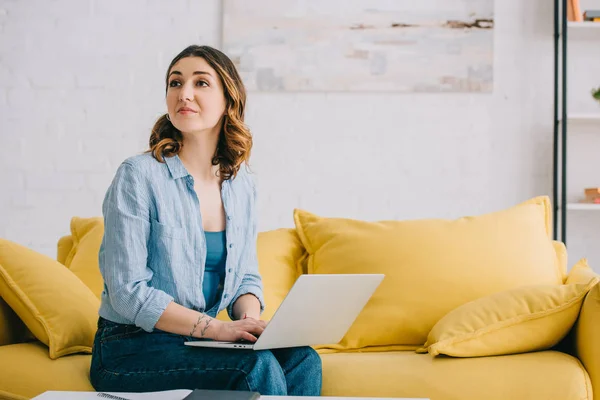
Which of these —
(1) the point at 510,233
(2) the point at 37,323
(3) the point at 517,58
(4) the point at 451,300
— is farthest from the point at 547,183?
(2) the point at 37,323

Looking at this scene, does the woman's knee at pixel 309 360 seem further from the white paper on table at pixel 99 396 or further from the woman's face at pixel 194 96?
the woman's face at pixel 194 96

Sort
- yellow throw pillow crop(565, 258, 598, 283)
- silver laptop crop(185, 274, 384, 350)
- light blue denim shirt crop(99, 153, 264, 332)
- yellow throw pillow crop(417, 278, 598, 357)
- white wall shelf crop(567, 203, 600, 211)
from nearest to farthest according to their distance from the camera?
silver laptop crop(185, 274, 384, 350)
light blue denim shirt crop(99, 153, 264, 332)
yellow throw pillow crop(417, 278, 598, 357)
yellow throw pillow crop(565, 258, 598, 283)
white wall shelf crop(567, 203, 600, 211)

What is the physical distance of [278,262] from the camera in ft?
7.18

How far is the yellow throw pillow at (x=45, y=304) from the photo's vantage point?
169cm

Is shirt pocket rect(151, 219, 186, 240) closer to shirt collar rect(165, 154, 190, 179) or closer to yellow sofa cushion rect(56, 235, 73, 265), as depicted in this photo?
shirt collar rect(165, 154, 190, 179)

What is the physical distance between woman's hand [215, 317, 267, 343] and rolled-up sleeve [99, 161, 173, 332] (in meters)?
0.14

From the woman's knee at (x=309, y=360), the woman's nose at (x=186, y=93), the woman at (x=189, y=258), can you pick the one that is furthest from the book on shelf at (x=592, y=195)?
the woman's nose at (x=186, y=93)

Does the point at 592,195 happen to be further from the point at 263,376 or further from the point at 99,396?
the point at 99,396

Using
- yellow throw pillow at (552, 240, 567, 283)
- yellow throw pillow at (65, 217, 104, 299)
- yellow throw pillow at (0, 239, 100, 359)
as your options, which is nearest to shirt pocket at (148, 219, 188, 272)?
yellow throw pillow at (0, 239, 100, 359)

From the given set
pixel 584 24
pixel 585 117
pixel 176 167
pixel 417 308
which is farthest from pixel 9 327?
pixel 584 24

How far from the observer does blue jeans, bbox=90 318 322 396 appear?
1.31 metres

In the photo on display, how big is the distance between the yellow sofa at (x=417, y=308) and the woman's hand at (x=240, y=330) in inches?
14.0

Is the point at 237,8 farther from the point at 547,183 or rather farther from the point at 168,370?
the point at 168,370

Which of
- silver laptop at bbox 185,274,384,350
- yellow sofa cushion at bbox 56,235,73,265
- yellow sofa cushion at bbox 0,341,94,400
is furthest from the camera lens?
yellow sofa cushion at bbox 56,235,73,265
